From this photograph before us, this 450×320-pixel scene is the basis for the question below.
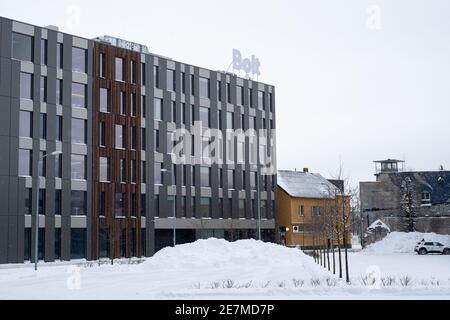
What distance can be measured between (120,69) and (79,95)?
20.4 feet

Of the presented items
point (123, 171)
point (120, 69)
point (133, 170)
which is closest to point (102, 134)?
point (123, 171)

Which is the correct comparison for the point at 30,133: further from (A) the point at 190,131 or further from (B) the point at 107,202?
(A) the point at 190,131

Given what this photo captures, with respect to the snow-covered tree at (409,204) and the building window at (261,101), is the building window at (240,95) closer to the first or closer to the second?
the building window at (261,101)

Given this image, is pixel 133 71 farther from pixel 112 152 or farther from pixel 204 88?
pixel 204 88

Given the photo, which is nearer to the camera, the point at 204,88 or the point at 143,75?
the point at 143,75

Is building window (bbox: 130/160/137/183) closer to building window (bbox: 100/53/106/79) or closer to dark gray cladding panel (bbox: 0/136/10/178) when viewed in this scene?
building window (bbox: 100/53/106/79)

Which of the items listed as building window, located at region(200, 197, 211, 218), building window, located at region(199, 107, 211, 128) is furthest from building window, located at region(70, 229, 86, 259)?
building window, located at region(199, 107, 211, 128)

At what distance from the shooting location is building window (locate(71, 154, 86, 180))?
2314 inches

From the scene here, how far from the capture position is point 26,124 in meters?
55.2

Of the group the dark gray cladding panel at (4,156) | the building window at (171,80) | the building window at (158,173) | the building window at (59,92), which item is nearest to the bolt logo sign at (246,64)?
the building window at (171,80)

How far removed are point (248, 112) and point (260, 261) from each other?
38485 millimetres

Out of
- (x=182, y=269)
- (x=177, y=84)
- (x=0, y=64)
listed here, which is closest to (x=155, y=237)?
(x=177, y=84)

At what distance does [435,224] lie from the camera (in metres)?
75.5

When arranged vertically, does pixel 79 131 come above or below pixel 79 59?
below
